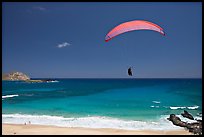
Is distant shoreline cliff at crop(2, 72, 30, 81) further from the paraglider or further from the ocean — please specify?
the paraglider

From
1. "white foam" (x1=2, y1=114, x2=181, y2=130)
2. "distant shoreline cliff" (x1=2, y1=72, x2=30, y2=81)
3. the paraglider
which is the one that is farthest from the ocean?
"distant shoreline cliff" (x1=2, y1=72, x2=30, y2=81)

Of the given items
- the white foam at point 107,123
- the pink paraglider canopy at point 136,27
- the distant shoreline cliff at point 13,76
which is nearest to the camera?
the pink paraglider canopy at point 136,27

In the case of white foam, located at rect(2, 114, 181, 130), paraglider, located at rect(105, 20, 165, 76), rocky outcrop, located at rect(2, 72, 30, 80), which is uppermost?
rocky outcrop, located at rect(2, 72, 30, 80)

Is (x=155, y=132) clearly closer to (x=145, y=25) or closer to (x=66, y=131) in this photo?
(x=66, y=131)

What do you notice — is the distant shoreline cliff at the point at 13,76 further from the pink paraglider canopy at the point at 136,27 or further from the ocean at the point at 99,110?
the pink paraglider canopy at the point at 136,27

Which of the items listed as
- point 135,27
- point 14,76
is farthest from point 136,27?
point 14,76

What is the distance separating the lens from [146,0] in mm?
4359

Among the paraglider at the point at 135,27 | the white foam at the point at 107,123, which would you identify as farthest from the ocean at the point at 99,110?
the paraglider at the point at 135,27

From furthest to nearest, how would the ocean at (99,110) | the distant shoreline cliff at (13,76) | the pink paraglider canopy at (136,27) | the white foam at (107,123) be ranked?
the distant shoreline cliff at (13,76) → the ocean at (99,110) → the white foam at (107,123) → the pink paraglider canopy at (136,27)

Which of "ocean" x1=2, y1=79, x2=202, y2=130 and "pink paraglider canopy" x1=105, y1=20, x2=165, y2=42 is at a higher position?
"pink paraglider canopy" x1=105, y1=20, x2=165, y2=42

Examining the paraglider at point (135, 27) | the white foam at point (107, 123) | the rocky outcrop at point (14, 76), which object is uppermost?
the rocky outcrop at point (14, 76)

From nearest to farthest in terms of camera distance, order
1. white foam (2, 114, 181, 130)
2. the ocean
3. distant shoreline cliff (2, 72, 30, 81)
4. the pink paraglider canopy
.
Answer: the pink paraglider canopy, white foam (2, 114, 181, 130), the ocean, distant shoreline cliff (2, 72, 30, 81)

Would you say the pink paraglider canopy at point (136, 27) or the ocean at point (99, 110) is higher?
the pink paraglider canopy at point (136, 27)

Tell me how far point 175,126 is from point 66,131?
4.32m
